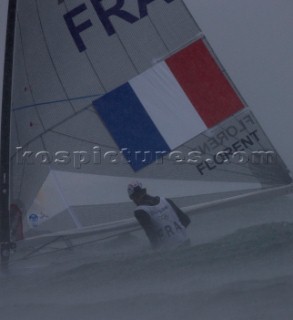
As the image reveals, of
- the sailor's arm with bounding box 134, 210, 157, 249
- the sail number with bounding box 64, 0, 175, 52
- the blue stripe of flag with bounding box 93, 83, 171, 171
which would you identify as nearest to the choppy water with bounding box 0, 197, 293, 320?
the sailor's arm with bounding box 134, 210, 157, 249

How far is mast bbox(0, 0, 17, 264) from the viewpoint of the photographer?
98.9 inches

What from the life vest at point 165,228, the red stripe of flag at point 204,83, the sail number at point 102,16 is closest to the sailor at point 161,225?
the life vest at point 165,228

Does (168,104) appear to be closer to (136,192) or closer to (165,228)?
(136,192)

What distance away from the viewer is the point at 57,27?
2.53m

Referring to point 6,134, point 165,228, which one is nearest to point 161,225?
point 165,228

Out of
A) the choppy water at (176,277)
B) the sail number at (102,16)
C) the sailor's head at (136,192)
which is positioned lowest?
the choppy water at (176,277)

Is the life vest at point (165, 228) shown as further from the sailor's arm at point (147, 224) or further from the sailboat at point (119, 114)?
the sailboat at point (119, 114)

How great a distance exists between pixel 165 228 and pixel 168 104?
496 millimetres

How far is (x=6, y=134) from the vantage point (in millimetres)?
2559

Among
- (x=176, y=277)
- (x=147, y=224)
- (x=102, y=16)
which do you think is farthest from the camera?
(x=102, y=16)

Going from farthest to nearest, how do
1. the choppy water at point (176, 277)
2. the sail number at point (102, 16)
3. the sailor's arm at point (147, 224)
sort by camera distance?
the sail number at point (102, 16), the sailor's arm at point (147, 224), the choppy water at point (176, 277)

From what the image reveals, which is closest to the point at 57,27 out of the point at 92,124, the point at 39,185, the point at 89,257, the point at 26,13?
the point at 26,13

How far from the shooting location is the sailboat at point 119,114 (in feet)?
8.23

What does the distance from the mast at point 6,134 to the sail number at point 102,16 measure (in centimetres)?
20
